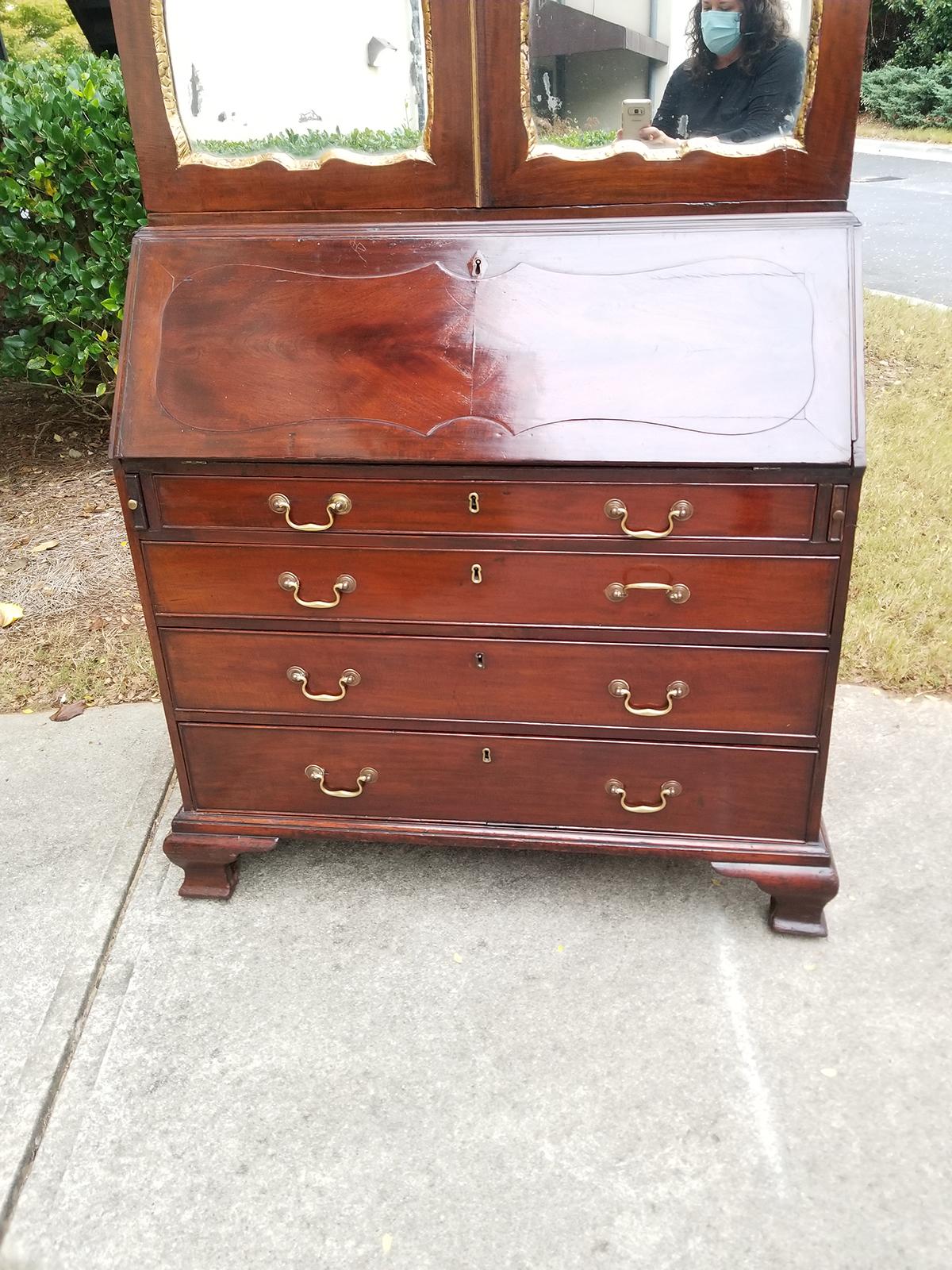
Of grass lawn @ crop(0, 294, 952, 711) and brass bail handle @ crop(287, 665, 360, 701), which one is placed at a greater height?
brass bail handle @ crop(287, 665, 360, 701)

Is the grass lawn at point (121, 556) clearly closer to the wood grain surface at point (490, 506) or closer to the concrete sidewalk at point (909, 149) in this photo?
the wood grain surface at point (490, 506)

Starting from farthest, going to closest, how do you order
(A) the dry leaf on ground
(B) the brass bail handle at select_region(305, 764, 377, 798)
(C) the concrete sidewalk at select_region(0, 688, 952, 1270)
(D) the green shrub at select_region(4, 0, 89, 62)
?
1. (D) the green shrub at select_region(4, 0, 89, 62)
2. (A) the dry leaf on ground
3. (B) the brass bail handle at select_region(305, 764, 377, 798)
4. (C) the concrete sidewalk at select_region(0, 688, 952, 1270)

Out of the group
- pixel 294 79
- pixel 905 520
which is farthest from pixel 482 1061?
pixel 905 520

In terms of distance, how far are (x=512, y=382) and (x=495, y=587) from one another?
0.41 m

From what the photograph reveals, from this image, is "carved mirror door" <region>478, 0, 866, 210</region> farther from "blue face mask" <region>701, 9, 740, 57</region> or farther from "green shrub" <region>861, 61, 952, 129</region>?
"green shrub" <region>861, 61, 952, 129</region>

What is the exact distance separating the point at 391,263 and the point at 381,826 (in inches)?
49.3

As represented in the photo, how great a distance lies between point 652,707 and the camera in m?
2.11

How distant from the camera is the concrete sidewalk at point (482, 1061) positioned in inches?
66.9

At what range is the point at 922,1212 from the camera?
5.53ft

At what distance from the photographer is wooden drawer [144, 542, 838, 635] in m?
1.94

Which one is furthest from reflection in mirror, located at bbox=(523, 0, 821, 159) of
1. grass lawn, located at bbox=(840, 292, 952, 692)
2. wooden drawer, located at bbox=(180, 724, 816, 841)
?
grass lawn, located at bbox=(840, 292, 952, 692)

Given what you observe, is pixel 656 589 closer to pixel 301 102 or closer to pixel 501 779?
pixel 501 779

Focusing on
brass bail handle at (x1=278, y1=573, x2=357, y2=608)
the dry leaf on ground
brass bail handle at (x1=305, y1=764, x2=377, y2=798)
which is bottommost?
the dry leaf on ground

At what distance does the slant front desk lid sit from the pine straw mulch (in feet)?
5.20
